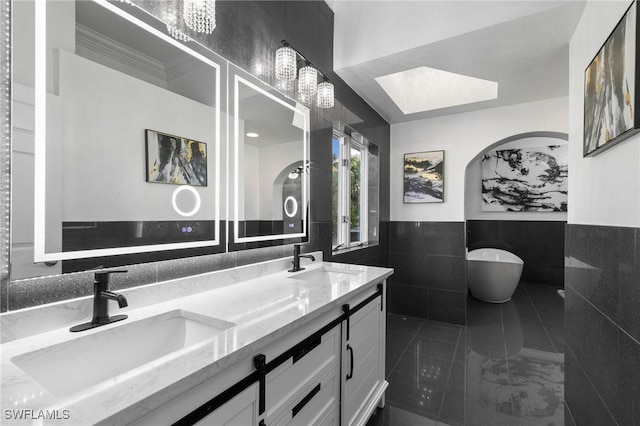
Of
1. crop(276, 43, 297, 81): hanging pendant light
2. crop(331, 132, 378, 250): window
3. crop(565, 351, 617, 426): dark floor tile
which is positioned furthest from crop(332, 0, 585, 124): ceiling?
crop(565, 351, 617, 426): dark floor tile

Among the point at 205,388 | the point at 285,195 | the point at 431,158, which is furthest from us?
the point at 431,158

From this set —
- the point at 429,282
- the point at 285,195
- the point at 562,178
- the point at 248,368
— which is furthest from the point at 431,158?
the point at 248,368

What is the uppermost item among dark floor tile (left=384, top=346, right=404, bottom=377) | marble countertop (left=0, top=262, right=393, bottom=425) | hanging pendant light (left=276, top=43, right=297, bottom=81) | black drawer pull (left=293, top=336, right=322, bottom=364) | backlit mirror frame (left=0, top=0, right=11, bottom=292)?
hanging pendant light (left=276, top=43, right=297, bottom=81)

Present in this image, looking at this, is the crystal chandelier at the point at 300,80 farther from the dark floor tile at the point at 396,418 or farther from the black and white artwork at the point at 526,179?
the black and white artwork at the point at 526,179

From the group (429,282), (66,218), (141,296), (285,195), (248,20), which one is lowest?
(429,282)

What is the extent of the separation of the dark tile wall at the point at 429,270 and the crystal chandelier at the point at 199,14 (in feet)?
10.0

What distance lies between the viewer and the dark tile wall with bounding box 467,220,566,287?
16.2 feet

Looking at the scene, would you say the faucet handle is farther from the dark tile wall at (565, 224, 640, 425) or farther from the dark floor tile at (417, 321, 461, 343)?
the dark floor tile at (417, 321, 461, 343)

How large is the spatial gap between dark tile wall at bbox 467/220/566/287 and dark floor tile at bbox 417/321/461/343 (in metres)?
2.59

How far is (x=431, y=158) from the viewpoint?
3.56 meters

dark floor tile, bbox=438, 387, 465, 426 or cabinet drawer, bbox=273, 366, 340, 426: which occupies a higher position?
cabinet drawer, bbox=273, 366, 340, 426

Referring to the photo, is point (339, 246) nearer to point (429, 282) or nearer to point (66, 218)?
point (429, 282)

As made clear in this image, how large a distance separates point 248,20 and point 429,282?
322cm

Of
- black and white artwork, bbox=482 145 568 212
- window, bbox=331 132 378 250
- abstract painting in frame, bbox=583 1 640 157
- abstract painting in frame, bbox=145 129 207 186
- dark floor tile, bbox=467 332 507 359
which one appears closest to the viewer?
abstract painting in frame, bbox=583 1 640 157
